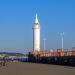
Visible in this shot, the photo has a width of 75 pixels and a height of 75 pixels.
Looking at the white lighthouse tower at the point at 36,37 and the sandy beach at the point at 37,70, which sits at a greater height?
the white lighthouse tower at the point at 36,37

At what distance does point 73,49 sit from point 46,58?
66.8 ft

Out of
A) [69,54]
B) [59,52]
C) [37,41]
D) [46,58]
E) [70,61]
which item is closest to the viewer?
[70,61]

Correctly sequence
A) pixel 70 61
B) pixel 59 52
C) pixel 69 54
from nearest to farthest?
1. pixel 70 61
2. pixel 69 54
3. pixel 59 52

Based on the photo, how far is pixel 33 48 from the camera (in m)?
115

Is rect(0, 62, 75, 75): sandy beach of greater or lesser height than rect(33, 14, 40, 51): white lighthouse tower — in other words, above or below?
below

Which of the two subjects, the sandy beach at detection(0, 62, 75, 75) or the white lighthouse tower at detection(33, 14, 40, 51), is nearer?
the sandy beach at detection(0, 62, 75, 75)

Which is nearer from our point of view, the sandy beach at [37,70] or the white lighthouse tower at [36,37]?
the sandy beach at [37,70]

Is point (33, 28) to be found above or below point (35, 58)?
above

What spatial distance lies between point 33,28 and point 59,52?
31948 millimetres

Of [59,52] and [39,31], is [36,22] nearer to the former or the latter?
[39,31]

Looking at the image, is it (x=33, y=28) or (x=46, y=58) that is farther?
(x=33, y=28)

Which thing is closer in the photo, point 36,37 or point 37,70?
point 37,70

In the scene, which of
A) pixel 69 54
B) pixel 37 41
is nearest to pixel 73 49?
pixel 69 54

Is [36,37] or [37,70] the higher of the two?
[36,37]
